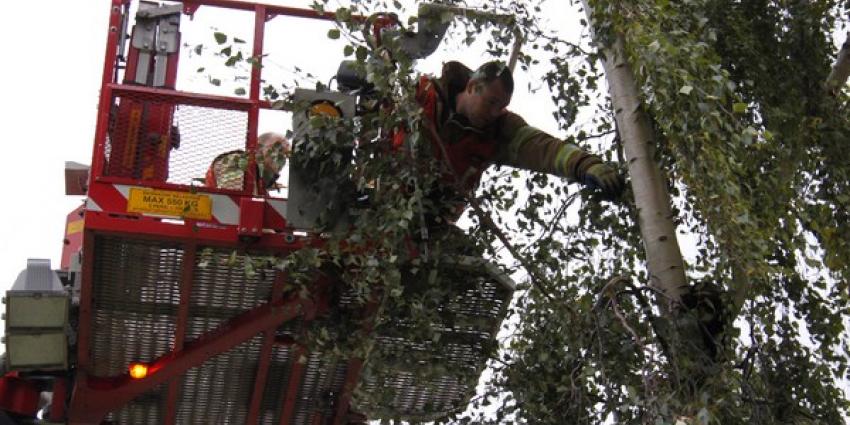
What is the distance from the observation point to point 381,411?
269 inches

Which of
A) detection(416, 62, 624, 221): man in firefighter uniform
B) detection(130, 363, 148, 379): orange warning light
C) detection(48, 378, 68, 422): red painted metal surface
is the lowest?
detection(48, 378, 68, 422): red painted metal surface

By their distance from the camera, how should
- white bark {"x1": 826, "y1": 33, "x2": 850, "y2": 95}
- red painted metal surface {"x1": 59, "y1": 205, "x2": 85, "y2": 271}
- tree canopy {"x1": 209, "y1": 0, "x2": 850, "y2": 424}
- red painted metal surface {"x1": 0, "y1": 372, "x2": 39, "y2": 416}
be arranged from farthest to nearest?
1. red painted metal surface {"x1": 59, "y1": 205, "x2": 85, "y2": 271}
2. red painted metal surface {"x1": 0, "y1": 372, "x2": 39, "y2": 416}
3. white bark {"x1": 826, "y1": 33, "x2": 850, "y2": 95}
4. tree canopy {"x1": 209, "y1": 0, "x2": 850, "y2": 424}

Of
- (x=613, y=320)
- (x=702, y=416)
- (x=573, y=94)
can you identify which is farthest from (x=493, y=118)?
(x=702, y=416)

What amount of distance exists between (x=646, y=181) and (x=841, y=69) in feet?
6.42

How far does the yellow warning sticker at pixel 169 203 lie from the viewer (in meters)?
7.09

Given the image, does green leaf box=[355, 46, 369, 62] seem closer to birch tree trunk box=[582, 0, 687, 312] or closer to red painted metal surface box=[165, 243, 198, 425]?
birch tree trunk box=[582, 0, 687, 312]

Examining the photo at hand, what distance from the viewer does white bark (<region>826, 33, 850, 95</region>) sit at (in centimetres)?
775

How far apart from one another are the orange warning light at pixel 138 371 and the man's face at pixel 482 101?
2.26 meters

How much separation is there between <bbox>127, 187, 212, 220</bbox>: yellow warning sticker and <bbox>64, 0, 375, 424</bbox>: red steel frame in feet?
0.13

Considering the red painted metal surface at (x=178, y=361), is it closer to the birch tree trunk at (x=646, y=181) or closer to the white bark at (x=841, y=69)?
the birch tree trunk at (x=646, y=181)

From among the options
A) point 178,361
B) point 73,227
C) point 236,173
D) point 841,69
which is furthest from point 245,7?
point 841,69

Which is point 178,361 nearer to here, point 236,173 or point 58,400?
point 58,400

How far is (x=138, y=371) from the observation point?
7957mm

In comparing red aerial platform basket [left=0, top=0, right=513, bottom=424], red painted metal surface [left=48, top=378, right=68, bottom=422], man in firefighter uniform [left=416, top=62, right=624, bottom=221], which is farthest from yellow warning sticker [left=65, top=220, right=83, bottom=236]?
man in firefighter uniform [left=416, top=62, right=624, bottom=221]
